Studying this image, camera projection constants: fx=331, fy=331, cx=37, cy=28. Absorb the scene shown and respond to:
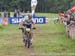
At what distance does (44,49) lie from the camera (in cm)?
1529

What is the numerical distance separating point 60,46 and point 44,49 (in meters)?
1.33

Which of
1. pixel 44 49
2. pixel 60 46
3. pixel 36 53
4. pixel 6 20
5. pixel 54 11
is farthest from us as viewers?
pixel 54 11

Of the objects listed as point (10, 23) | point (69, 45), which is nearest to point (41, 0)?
point (10, 23)

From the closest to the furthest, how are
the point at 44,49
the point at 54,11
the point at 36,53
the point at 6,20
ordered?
the point at 36,53, the point at 44,49, the point at 6,20, the point at 54,11

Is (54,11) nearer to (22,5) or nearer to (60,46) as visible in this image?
(22,5)

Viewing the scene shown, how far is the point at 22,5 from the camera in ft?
299

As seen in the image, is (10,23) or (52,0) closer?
(10,23)

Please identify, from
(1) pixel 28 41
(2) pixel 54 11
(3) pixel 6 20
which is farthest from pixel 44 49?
(2) pixel 54 11

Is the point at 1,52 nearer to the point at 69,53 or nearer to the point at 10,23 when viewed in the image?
the point at 69,53

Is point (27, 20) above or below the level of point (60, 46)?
above

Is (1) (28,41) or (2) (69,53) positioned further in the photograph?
(1) (28,41)

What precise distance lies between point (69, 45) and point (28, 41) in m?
2.38

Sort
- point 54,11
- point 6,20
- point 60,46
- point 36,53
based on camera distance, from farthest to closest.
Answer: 1. point 54,11
2. point 6,20
3. point 60,46
4. point 36,53

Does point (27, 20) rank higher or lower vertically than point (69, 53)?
higher
